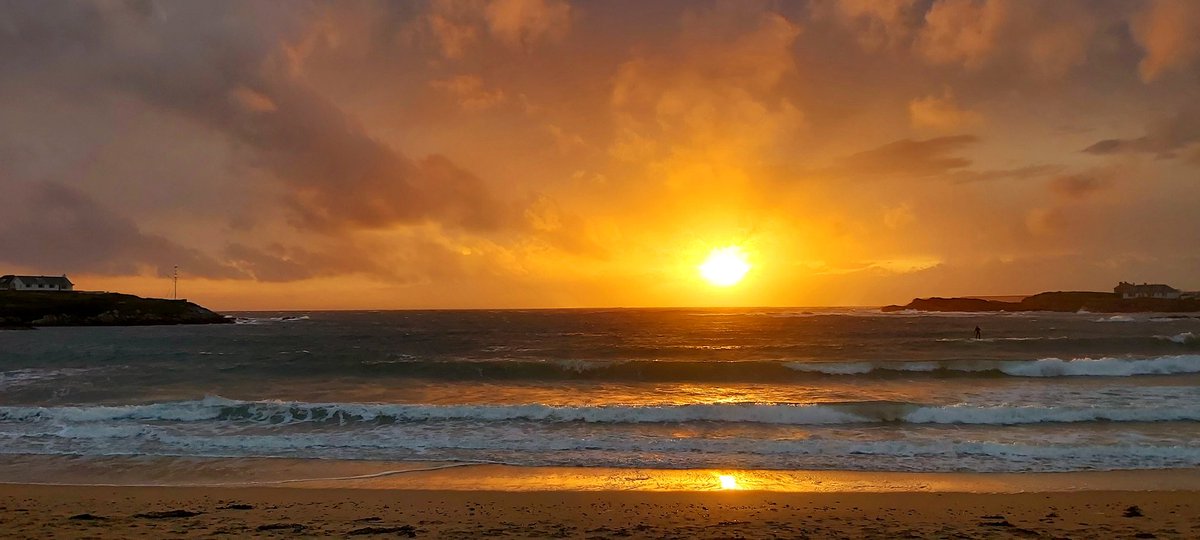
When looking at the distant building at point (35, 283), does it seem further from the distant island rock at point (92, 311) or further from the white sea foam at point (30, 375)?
the white sea foam at point (30, 375)

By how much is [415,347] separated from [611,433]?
36060mm

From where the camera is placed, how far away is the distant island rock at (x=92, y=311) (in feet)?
268

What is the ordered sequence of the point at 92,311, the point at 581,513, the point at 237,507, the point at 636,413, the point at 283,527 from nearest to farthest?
the point at 283,527 < the point at 581,513 < the point at 237,507 < the point at 636,413 < the point at 92,311

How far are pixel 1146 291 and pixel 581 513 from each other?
18625cm

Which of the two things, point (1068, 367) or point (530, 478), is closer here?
point (530, 478)

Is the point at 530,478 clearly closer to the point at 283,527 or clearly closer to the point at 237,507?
the point at 283,527

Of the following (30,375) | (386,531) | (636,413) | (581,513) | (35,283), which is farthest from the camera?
(35,283)

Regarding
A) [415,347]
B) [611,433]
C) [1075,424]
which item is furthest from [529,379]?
[415,347]

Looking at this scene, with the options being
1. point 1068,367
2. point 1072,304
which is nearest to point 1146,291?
point 1072,304

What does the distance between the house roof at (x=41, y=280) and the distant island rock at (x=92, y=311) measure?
27.5 meters

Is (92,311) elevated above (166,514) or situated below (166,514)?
above

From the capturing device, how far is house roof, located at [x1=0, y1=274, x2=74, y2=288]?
116200mm

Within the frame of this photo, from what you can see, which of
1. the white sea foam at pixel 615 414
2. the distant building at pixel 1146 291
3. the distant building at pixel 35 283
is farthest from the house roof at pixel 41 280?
the distant building at pixel 1146 291

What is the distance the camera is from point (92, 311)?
3521 inches
